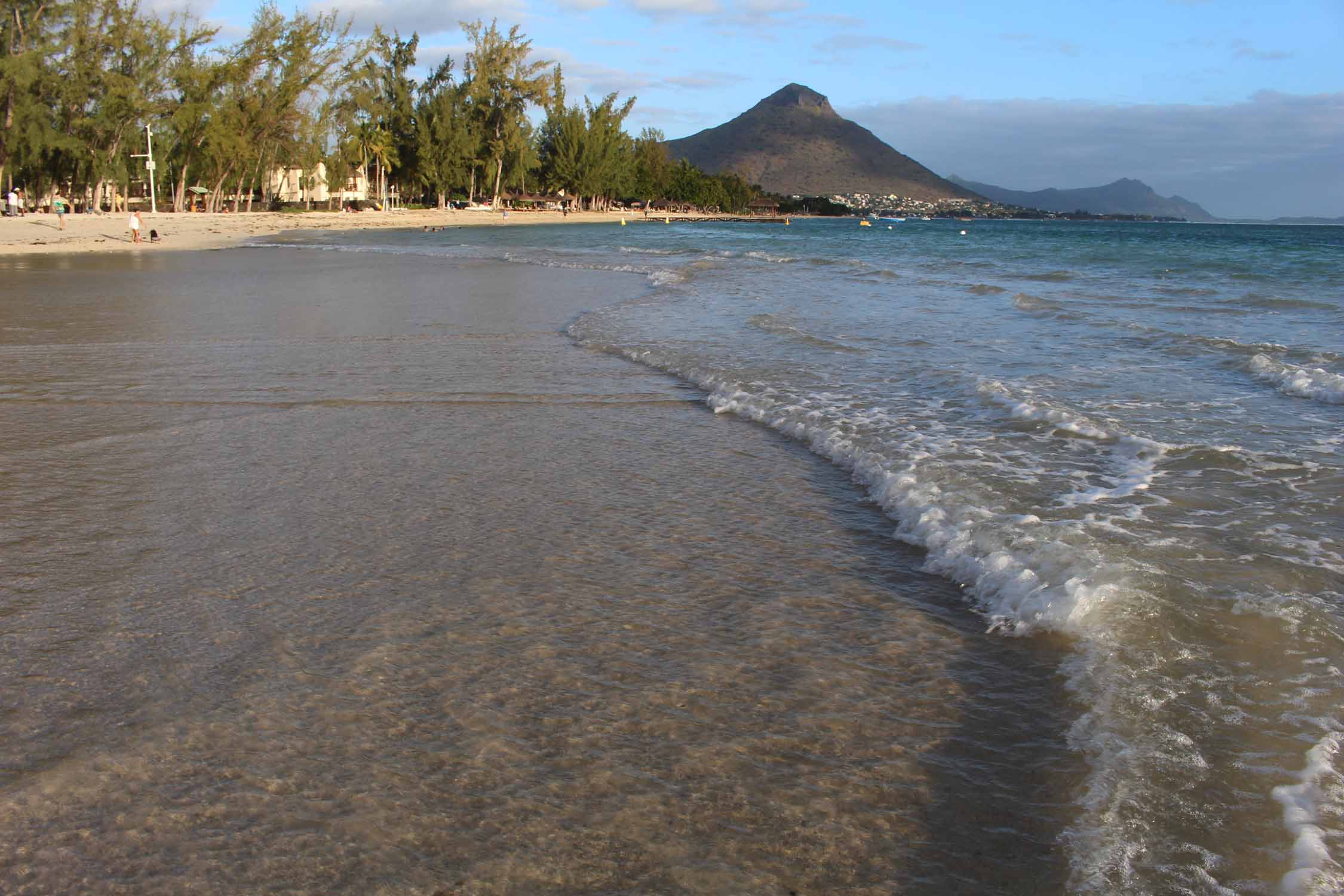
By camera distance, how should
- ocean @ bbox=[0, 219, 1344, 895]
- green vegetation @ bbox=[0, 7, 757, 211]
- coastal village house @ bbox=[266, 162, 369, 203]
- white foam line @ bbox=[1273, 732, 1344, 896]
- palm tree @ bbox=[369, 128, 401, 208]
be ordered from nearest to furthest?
white foam line @ bbox=[1273, 732, 1344, 896], ocean @ bbox=[0, 219, 1344, 895], green vegetation @ bbox=[0, 7, 757, 211], coastal village house @ bbox=[266, 162, 369, 203], palm tree @ bbox=[369, 128, 401, 208]

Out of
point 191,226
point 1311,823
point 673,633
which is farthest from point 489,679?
point 191,226

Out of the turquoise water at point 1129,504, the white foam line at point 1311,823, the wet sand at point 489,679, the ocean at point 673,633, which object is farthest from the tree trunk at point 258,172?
the white foam line at point 1311,823

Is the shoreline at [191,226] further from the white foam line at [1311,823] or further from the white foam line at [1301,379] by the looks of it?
the white foam line at [1311,823]

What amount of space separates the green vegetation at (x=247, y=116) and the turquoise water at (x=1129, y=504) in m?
48.9

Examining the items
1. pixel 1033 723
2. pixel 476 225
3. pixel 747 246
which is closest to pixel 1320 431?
pixel 1033 723

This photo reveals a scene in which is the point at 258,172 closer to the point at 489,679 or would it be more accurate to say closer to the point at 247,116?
the point at 247,116

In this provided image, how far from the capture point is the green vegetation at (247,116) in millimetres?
49344

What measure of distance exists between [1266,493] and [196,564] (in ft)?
16.3

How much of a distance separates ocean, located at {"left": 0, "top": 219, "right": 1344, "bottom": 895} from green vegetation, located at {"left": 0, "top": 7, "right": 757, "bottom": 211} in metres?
52.2

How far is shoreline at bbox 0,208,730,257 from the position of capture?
3120 centimetres

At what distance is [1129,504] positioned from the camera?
468 cm

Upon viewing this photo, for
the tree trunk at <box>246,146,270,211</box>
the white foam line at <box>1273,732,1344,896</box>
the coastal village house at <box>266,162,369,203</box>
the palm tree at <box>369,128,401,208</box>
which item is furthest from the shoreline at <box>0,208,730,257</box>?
the white foam line at <box>1273,732,1344,896</box>

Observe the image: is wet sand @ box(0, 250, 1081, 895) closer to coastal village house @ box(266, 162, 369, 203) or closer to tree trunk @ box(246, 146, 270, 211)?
tree trunk @ box(246, 146, 270, 211)

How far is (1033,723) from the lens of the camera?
8.89 ft
